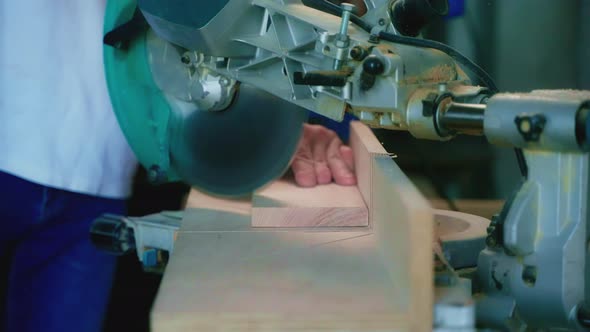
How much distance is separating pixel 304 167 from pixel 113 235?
0.50 meters

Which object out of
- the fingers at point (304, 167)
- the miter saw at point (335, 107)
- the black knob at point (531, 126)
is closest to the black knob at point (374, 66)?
the miter saw at point (335, 107)

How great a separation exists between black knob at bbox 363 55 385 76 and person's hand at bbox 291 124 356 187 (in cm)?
67

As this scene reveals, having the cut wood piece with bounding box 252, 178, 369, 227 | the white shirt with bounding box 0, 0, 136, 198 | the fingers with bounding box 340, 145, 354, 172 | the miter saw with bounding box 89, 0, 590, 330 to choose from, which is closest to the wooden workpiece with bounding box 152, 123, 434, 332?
the cut wood piece with bounding box 252, 178, 369, 227

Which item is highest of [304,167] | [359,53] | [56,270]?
[359,53]

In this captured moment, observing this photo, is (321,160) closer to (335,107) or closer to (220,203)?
(220,203)

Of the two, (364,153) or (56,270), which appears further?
(56,270)

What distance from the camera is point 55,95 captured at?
1.89m

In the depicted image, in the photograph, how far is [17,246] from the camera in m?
2.01

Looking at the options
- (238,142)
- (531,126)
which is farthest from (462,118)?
(238,142)

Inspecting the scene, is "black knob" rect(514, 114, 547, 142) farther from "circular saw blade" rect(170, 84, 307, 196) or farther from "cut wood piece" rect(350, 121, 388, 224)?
"circular saw blade" rect(170, 84, 307, 196)

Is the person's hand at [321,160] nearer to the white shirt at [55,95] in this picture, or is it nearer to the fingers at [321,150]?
the fingers at [321,150]

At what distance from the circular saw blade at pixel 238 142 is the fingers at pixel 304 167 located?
0.18ft

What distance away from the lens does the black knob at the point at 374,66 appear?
3.84ft

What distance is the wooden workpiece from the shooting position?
0.92 metres
